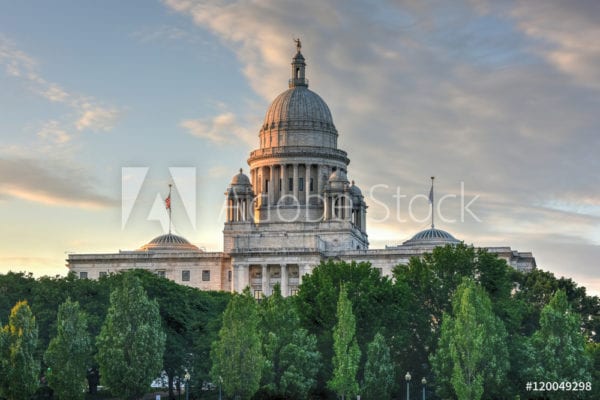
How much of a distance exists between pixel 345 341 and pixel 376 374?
375 cm

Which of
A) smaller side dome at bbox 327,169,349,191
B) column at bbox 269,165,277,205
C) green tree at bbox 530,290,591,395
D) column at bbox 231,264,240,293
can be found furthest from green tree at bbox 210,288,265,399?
column at bbox 269,165,277,205

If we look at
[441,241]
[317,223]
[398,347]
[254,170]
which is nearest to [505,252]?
[441,241]

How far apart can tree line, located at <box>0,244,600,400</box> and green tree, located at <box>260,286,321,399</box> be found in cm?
11

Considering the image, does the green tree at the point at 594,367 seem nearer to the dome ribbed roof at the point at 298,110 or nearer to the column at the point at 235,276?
the column at the point at 235,276

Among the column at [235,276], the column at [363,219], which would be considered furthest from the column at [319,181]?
the column at [235,276]

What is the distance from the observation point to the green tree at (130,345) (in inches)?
3327

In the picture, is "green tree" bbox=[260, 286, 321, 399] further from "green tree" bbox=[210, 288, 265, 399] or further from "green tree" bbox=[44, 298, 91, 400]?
"green tree" bbox=[44, 298, 91, 400]

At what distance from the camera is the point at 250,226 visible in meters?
162

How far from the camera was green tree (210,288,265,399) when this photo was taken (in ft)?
279

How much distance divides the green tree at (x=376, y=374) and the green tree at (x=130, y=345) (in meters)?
16.0

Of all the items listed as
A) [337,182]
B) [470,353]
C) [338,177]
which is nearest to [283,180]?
[338,177]

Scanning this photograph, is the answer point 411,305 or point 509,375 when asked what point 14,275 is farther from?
point 509,375

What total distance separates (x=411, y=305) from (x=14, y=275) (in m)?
39.9

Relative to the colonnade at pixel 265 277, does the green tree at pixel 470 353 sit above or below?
below
